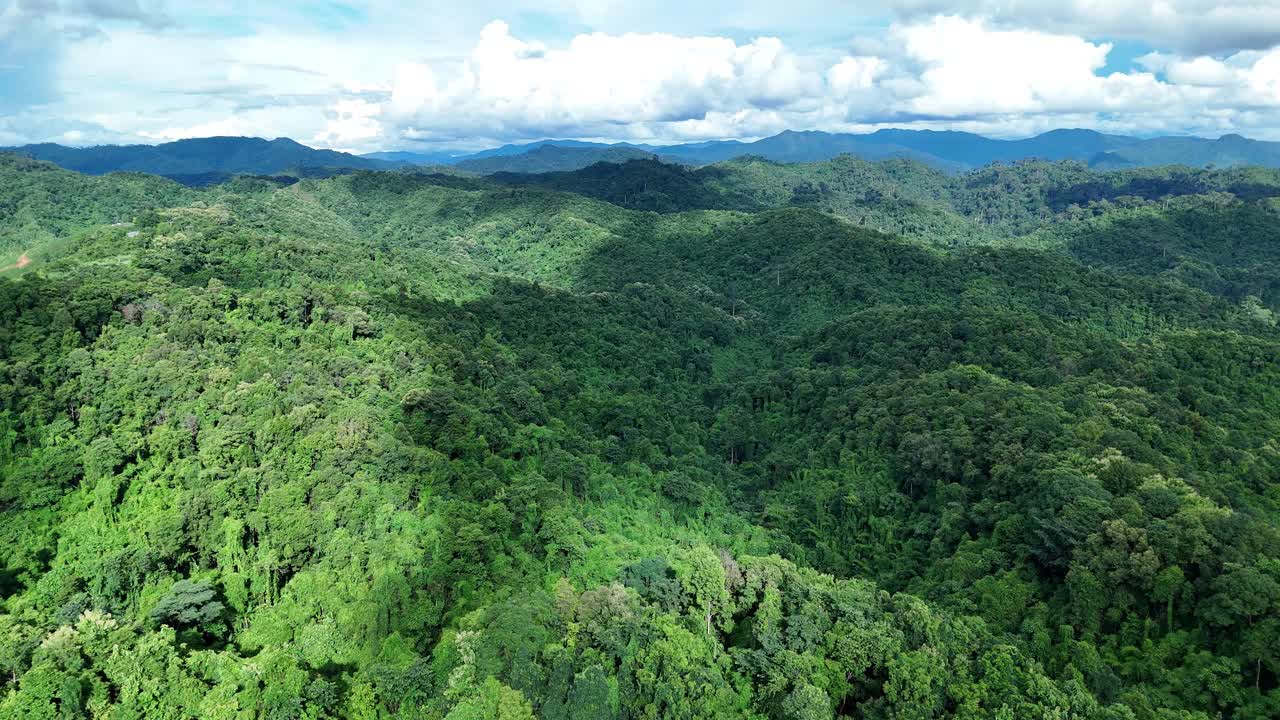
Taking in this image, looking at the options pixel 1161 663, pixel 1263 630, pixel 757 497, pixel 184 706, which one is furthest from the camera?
pixel 757 497

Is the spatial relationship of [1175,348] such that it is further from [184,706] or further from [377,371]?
[184,706]

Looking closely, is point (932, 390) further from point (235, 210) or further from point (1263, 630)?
point (235, 210)

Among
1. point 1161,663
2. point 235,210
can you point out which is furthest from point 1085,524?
point 235,210

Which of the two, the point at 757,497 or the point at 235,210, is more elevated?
the point at 235,210

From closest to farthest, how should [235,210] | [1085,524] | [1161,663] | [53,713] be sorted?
[53,713]
[1161,663]
[1085,524]
[235,210]

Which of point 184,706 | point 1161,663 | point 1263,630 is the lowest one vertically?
point 1161,663

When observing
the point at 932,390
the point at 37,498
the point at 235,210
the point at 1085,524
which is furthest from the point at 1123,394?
the point at 235,210

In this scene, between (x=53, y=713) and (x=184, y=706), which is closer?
(x=53, y=713)
